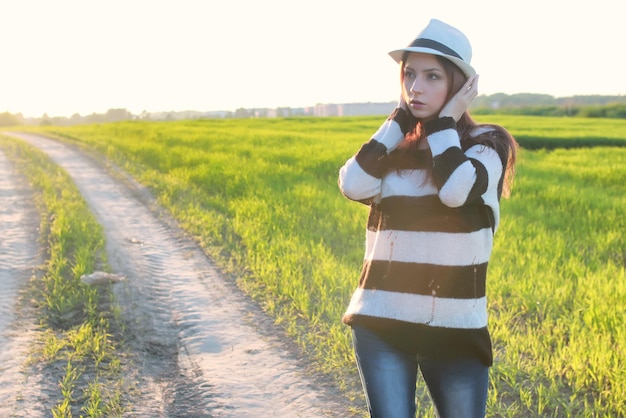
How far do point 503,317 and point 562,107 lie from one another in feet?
150

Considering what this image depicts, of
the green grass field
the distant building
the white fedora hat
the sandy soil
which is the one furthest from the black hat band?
the distant building

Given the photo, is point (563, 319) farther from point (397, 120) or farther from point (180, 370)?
point (397, 120)

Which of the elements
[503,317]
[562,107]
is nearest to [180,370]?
[503,317]

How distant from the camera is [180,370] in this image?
3773 millimetres

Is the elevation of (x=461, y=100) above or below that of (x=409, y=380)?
above

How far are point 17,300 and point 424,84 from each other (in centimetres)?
414

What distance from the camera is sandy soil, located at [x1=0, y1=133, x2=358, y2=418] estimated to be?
3.33m

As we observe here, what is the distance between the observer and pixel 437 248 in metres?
1.75

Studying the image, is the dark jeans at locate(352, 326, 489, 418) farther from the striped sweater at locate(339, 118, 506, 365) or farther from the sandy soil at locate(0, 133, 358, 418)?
the sandy soil at locate(0, 133, 358, 418)

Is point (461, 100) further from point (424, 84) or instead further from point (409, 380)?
point (409, 380)

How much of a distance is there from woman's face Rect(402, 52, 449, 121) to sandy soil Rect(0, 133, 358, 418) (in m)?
1.85

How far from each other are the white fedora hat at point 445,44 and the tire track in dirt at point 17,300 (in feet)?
8.31

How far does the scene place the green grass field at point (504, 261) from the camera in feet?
11.2

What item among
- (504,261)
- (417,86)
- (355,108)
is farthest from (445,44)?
(355,108)
